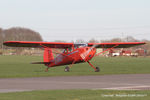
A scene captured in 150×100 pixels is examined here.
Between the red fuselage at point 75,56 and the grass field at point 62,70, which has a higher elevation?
the red fuselage at point 75,56

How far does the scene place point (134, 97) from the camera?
34.7 feet

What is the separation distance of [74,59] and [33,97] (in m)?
16.3

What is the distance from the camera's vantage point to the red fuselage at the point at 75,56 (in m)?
25.8

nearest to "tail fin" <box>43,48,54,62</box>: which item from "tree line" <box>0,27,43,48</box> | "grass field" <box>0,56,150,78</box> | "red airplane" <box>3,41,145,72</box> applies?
"red airplane" <box>3,41,145,72</box>

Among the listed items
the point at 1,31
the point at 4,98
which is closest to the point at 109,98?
the point at 4,98

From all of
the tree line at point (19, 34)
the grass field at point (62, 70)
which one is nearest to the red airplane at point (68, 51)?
the grass field at point (62, 70)

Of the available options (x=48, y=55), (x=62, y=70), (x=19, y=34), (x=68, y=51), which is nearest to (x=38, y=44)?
(x=68, y=51)

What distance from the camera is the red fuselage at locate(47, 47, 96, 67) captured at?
25.8 meters

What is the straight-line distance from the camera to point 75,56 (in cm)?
2691

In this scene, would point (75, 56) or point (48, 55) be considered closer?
point (75, 56)

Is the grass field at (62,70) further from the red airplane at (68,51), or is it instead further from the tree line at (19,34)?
the tree line at (19,34)

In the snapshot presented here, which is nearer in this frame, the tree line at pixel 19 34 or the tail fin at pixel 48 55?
the tail fin at pixel 48 55

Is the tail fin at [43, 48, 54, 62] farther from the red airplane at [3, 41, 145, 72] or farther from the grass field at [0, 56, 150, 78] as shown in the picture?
the grass field at [0, 56, 150, 78]

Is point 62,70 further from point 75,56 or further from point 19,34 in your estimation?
point 19,34
